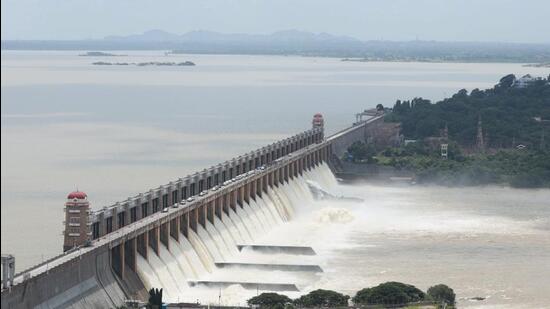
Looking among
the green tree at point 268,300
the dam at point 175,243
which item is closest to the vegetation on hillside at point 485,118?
the dam at point 175,243

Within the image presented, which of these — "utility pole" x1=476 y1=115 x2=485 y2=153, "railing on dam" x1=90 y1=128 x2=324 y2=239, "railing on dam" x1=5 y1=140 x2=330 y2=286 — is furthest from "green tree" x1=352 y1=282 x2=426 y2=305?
"utility pole" x1=476 y1=115 x2=485 y2=153

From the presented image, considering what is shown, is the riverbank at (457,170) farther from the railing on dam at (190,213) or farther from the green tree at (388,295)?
the green tree at (388,295)

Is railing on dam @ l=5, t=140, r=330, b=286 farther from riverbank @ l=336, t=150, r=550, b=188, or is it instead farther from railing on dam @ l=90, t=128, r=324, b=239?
riverbank @ l=336, t=150, r=550, b=188

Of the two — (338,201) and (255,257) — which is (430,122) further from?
(255,257)

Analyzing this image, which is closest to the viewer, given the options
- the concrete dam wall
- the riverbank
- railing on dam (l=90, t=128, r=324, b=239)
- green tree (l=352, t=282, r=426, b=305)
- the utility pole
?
the concrete dam wall

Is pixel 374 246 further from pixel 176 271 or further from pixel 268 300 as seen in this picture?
pixel 268 300

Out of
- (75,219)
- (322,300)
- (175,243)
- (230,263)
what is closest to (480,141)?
(230,263)

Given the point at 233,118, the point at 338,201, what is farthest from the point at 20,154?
the point at 233,118
